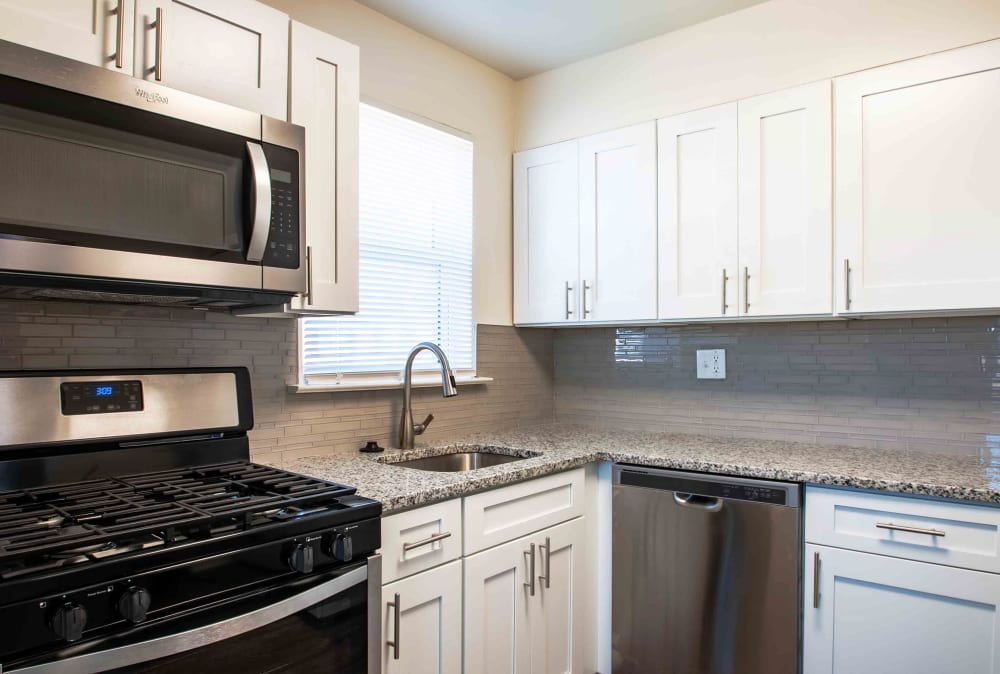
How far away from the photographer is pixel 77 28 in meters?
1.27

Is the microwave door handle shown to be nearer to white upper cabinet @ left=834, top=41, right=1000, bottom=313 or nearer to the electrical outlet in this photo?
white upper cabinet @ left=834, top=41, right=1000, bottom=313

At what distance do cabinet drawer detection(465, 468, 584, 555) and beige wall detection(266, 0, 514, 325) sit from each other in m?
0.93

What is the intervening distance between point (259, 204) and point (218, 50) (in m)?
0.39

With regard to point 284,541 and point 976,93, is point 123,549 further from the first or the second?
point 976,93

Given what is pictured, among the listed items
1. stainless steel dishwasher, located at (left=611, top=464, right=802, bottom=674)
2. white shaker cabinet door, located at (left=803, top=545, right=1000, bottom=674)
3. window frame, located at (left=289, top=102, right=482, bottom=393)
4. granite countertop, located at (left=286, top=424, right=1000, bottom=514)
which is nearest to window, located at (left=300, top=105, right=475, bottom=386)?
window frame, located at (left=289, top=102, right=482, bottom=393)

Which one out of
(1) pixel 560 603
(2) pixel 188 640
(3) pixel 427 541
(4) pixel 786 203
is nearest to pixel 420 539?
(3) pixel 427 541

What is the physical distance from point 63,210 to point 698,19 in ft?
7.17

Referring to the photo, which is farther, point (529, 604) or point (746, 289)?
point (746, 289)

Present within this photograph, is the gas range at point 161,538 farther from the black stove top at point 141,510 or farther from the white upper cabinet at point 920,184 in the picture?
the white upper cabinet at point 920,184

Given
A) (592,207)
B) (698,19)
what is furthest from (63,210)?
(698,19)

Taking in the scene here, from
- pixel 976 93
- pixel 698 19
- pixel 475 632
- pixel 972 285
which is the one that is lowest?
pixel 475 632

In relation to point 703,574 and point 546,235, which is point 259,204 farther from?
point 703,574

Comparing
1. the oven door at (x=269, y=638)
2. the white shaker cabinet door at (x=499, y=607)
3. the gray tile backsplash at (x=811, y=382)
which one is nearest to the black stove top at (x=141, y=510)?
the oven door at (x=269, y=638)

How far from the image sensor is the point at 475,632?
5.74ft
